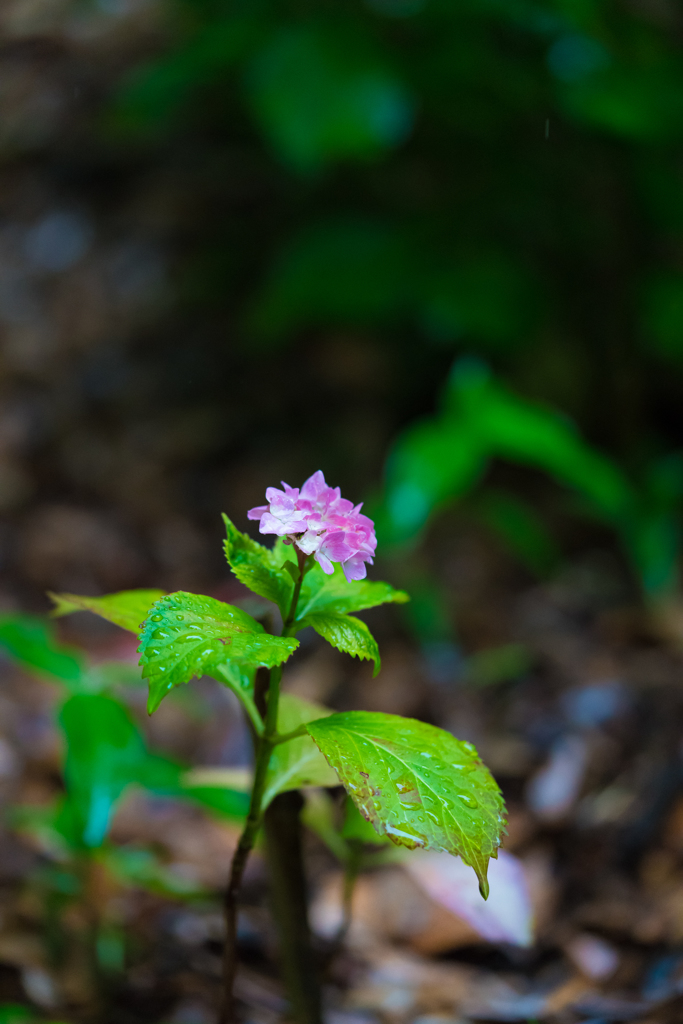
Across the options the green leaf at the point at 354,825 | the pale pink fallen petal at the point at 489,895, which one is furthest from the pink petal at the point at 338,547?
the pale pink fallen petal at the point at 489,895

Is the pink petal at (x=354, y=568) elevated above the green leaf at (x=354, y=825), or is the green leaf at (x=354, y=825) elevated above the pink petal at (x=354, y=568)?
the pink petal at (x=354, y=568)

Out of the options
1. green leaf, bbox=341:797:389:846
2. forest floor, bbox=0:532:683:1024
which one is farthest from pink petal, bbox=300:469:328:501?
forest floor, bbox=0:532:683:1024

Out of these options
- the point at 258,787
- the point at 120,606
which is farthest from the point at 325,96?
the point at 258,787

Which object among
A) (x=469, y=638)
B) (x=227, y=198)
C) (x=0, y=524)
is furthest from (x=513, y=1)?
(x=0, y=524)

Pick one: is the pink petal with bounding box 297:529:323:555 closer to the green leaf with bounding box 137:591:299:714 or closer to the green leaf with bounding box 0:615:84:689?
the green leaf with bounding box 137:591:299:714

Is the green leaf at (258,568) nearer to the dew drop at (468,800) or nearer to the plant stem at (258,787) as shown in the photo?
the plant stem at (258,787)

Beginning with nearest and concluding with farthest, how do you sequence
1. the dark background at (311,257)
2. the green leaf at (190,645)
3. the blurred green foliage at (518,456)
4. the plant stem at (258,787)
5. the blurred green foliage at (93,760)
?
the green leaf at (190,645)
the plant stem at (258,787)
the blurred green foliage at (93,760)
the blurred green foliage at (518,456)
the dark background at (311,257)

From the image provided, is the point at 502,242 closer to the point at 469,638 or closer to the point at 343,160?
the point at 343,160
